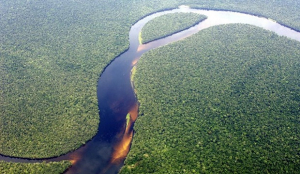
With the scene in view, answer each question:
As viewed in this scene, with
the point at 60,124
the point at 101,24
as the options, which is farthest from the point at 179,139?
the point at 101,24

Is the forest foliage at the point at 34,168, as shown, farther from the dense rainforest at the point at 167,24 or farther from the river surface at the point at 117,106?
the dense rainforest at the point at 167,24

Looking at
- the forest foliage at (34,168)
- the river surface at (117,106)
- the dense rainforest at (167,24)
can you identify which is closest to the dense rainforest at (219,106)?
the river surface at (117,106)

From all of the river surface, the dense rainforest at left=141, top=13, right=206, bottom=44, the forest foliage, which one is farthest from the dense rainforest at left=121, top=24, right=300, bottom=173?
the forest foliage

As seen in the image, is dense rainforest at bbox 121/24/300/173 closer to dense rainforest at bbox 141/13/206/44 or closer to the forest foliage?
dense rainforest at bbox 141/13/206/44

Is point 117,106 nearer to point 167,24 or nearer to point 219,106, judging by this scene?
point 219,106

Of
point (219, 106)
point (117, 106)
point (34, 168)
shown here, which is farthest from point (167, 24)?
point (34, 168)

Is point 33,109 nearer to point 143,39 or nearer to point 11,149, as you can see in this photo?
point 11,149
